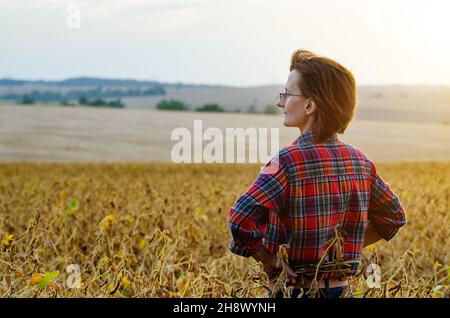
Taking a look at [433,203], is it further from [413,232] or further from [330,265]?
[330,265]

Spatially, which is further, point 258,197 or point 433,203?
point 433,203

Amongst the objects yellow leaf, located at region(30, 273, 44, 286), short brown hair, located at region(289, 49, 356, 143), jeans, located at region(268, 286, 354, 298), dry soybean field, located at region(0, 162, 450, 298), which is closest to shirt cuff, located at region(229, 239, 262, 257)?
jeans, located at region(268, 286, 354, 298)

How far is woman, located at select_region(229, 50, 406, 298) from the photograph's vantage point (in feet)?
8.79

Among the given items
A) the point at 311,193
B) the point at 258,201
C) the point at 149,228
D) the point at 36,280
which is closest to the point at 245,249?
the point at 258,201

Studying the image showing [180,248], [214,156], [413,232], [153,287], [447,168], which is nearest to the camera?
[153,287]

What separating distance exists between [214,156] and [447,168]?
1181cm

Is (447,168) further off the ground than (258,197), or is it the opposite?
(258,197)

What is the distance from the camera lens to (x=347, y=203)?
2809mm

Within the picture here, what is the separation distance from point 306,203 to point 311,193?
38mm

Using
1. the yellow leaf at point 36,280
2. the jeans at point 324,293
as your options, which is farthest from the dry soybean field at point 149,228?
the jeans at point 324,293

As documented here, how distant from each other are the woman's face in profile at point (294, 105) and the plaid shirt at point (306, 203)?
6 cm

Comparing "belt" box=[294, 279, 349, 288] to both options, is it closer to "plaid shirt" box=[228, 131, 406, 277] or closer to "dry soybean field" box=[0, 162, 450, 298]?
"plaid shirt" box=[228, 131, 406, 277]

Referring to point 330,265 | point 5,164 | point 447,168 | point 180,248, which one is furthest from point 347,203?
point 447,168
